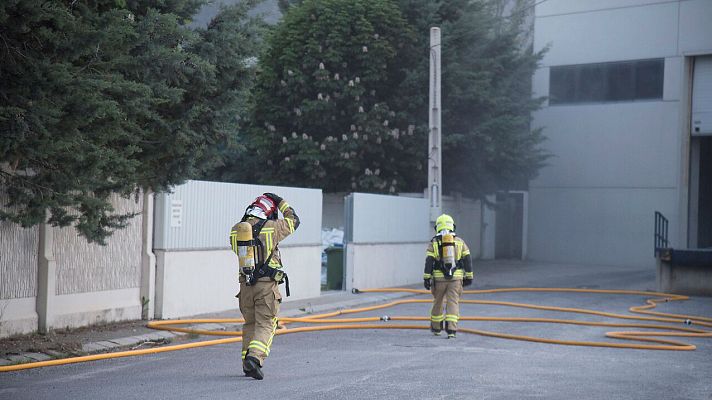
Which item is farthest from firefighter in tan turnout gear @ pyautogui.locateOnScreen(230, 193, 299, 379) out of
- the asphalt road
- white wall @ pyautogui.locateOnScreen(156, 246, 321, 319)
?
white wall @ pyautogui.locateOnScreen(156, 246, 321, 319)

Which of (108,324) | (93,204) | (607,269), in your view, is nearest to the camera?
(93,204)

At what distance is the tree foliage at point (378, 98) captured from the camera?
26812mm

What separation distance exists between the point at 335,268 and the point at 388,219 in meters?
2.12

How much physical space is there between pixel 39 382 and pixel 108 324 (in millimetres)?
4171

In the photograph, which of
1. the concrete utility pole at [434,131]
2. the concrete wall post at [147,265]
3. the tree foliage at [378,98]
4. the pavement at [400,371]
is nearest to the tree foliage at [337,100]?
the tree foliage at [378,98]

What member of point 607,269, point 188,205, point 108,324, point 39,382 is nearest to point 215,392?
point 39,382

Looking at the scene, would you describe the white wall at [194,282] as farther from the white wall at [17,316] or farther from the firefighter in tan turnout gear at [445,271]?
the firefighter in tan turnout gear at [445,271]

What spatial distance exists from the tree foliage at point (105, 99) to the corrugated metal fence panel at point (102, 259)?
337mm

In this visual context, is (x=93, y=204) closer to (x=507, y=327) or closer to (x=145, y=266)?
(x=145, y=266)

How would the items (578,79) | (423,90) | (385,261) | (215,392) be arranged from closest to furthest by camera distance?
(215,392), (385,261), (423,90), (578,79)

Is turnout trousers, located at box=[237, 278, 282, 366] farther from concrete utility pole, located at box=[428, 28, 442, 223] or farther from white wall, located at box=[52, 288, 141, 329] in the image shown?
concrete utility pole, located at box=[428, 28, 442, 223]

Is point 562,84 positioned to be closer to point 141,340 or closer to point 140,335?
point 140,335

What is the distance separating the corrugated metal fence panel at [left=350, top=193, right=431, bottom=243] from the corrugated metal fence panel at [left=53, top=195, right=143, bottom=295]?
751cm

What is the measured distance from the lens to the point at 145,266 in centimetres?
1411
